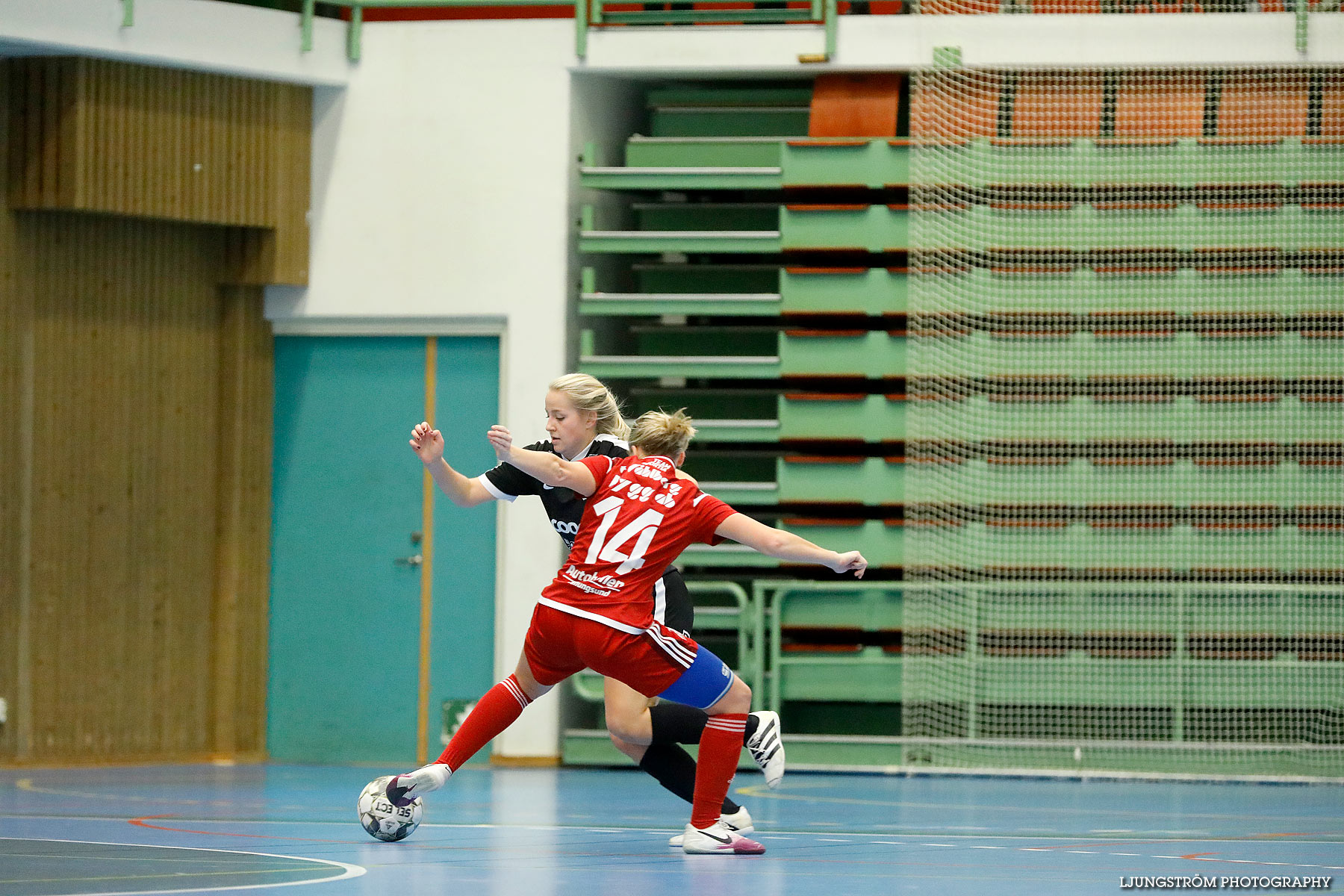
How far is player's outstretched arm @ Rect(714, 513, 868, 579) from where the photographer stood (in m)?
6.54

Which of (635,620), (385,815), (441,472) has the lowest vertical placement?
(385,815)

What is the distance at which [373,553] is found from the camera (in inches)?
508

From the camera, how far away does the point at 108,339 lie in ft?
40.3

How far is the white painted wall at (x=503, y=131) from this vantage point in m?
12.2

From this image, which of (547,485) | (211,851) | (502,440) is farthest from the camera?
(547,485)

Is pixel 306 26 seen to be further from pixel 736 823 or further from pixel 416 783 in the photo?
pixel 736 823

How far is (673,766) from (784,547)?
1.36m

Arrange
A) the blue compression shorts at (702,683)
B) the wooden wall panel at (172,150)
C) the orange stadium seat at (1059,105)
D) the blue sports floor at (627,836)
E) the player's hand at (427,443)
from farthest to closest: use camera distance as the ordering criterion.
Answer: the orange stadium seat at (1059,105) < the wooden wall panel at (172,150) < the blue compression shorts at (702,683) < the player's hand at (427,443) < the blue sports floor at (627,836)

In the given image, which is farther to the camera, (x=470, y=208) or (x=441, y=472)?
(x=470, y=208)

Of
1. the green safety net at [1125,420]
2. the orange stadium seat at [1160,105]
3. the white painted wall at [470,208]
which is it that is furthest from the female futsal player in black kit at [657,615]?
the orange stadium seat at [1160,105]

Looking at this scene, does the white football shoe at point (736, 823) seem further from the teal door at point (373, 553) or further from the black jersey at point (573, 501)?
the teal door at point (373, 553)

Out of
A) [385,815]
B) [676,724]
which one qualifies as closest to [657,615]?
[676,724]

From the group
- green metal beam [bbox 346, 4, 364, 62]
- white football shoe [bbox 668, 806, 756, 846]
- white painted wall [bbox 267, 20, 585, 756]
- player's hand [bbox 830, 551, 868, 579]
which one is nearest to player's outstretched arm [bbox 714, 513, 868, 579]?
player's hand [bbox 830, 551, 868, 579]

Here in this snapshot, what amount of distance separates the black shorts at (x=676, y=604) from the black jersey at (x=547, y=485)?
465 millimetres
